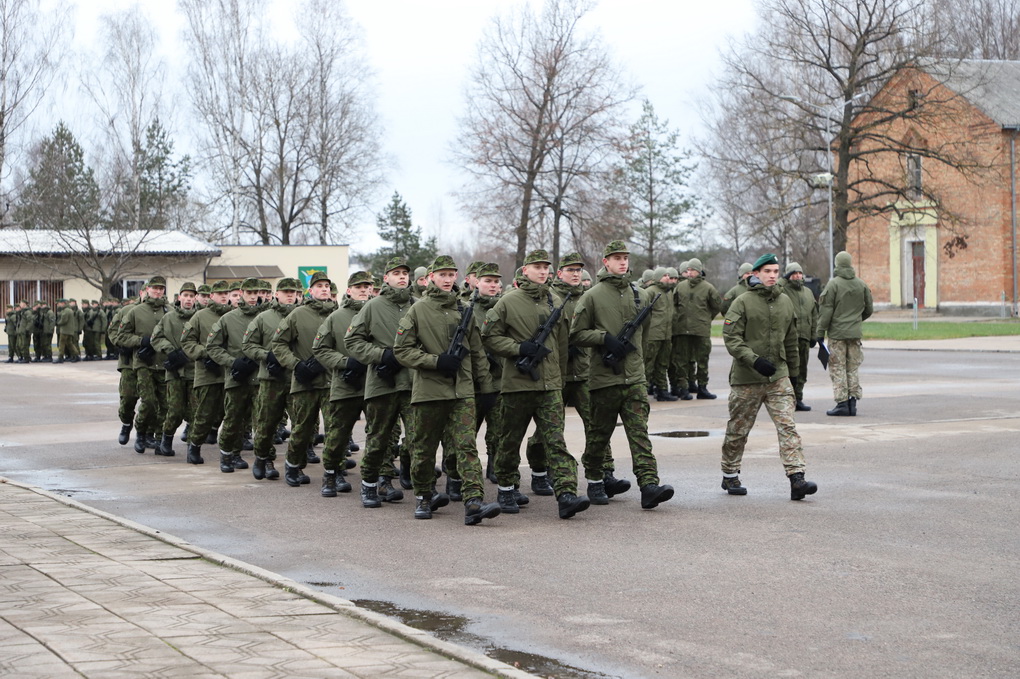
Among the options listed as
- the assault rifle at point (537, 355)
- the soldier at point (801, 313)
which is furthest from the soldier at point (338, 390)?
the soldier at point (801, 313)

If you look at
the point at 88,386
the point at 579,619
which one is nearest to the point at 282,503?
the point at 579,619

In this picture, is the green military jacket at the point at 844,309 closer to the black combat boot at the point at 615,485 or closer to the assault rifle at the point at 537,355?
the black combat boot at the point at 615,485

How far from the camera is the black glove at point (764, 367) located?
9938 mm

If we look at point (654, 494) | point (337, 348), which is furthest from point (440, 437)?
point (337, 348)

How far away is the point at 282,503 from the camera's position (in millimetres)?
10523

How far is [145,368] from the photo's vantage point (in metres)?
14.7

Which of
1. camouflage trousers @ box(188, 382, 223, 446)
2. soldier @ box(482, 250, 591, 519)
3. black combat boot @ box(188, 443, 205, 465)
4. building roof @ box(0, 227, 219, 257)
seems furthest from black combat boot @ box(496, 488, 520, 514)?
building roof @ box(0, 227, 219, 257)

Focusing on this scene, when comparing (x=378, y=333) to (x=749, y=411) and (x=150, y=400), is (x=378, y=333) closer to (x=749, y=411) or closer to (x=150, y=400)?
(x=749, y=411)

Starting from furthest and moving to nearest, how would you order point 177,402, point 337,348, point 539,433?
point 177,402, point 337,348, point 539,433

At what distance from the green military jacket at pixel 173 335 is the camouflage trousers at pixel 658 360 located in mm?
7208

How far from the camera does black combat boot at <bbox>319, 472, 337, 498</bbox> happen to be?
10891 mm

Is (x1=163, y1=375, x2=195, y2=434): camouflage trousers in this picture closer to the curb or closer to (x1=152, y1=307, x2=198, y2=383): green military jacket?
(x1=152, y1=307, x2=198, y2=383): green military jacket

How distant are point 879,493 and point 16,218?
59199 mm

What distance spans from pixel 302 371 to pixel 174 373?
3.43 meters
